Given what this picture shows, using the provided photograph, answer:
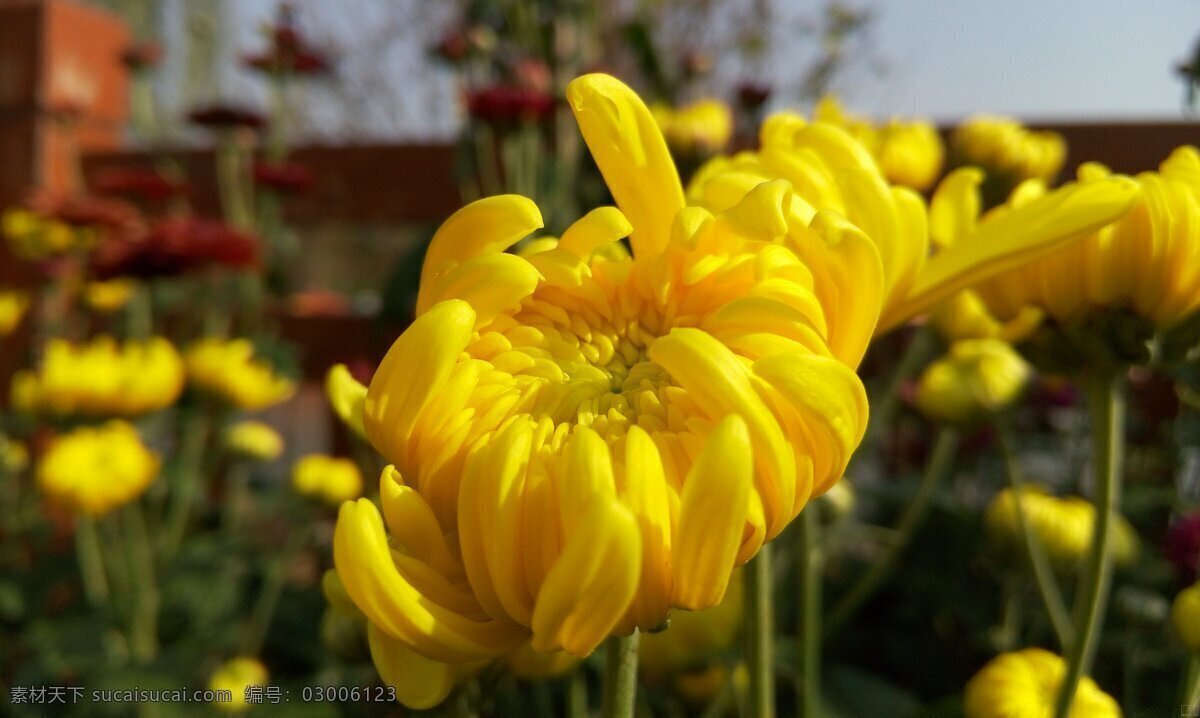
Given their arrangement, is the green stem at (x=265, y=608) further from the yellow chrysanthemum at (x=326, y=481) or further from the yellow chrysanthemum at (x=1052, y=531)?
the yellow chrysanthemum at (x=1052, y=531)

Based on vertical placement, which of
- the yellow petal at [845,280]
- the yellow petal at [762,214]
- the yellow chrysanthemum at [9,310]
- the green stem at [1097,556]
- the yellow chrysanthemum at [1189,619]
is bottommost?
the yellow chrysanthemum at [9,310]

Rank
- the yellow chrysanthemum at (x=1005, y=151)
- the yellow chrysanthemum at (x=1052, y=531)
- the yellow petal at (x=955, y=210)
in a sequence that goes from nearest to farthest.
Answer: the yellow petal at (x=955, y=210)
the yellow chrysanthemum at (x=1052, y=531)
the yellow chrysanthemum at (x=1005, y=151)

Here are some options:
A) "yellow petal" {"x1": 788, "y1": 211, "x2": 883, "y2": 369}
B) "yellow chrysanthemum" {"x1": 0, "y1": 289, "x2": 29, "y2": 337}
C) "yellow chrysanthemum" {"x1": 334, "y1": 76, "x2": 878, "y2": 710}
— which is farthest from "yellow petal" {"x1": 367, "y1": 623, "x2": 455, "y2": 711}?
"yellow chrysanthemum" {"x1": 0, "y1": 289, "x2": 29, "y2": 337}

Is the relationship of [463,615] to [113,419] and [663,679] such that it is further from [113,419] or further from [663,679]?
[113,419]

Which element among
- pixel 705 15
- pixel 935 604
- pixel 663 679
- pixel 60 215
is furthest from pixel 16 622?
pixel 705 15

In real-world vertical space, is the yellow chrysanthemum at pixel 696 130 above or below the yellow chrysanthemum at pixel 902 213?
below

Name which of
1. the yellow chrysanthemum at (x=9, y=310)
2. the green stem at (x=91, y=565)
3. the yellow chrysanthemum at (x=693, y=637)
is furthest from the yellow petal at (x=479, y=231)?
the yellow chrysanthemum at (x=9, y=310)

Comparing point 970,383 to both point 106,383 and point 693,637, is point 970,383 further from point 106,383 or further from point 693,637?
point 106,383
